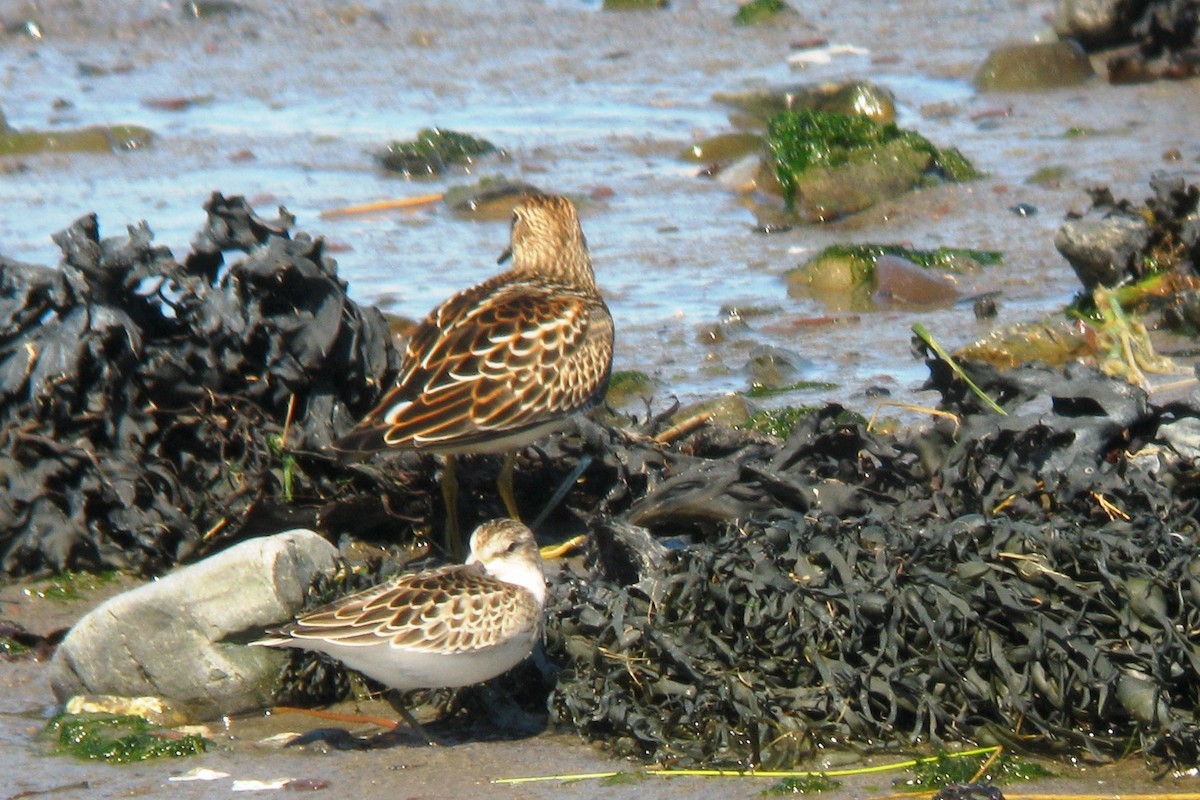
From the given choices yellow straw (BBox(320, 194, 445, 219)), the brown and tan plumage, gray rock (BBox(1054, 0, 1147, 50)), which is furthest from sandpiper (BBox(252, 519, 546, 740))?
gray rock (BBox(1054, 0, 1147, 50))

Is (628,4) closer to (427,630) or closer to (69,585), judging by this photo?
(69,585)

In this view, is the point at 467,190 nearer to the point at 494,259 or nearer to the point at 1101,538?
the point at 494,259

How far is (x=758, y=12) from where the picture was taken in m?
13.7

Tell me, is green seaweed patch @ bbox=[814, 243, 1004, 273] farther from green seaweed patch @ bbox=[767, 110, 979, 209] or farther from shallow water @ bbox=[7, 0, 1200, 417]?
green seaweed patch @ bbox=[767, 110, 979, 209]

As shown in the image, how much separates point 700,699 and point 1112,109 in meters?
7.57

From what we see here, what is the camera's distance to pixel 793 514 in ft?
13.7

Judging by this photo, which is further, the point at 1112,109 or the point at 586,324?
the point at 1112,109

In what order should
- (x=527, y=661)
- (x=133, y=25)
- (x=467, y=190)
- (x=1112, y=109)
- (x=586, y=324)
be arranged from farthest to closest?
1. (x=133, y=25)
2. (x=1112, y=109)
3. (x=467, y=190)
4. (x=586, y=324)
5. (x=527, y=661)

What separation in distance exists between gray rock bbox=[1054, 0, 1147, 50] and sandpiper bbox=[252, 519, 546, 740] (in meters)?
8.42

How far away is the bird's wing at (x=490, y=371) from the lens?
4.69 metres

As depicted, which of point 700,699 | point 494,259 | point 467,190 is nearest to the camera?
point 700,699

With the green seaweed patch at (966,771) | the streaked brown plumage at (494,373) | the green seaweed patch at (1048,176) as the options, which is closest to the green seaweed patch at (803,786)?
the green seaweed patch at (966,771)

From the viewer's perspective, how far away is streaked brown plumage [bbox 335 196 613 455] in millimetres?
4695

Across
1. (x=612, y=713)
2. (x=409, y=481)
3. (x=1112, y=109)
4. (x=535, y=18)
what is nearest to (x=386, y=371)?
(x=409, y=481)
